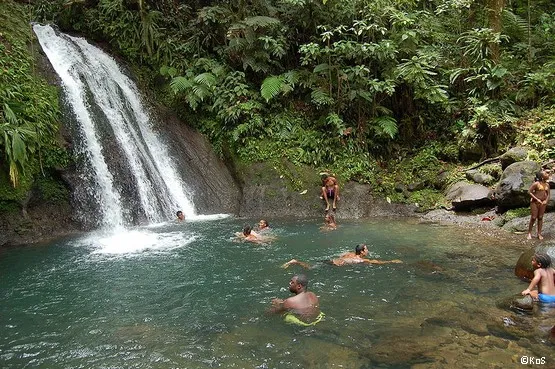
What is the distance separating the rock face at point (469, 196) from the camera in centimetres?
1169

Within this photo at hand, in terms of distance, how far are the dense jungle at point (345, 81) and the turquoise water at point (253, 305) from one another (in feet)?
14.9

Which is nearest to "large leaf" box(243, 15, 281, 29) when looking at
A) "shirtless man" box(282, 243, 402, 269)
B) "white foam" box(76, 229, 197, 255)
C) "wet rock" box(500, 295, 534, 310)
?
"white foam" box(76, 229, 197, 255)

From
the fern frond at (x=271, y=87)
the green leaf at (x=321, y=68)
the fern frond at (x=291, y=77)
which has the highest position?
the green leaf at (x=321, y=68)

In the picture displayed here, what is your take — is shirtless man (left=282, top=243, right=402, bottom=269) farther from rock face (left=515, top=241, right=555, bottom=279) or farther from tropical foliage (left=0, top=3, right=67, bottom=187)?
tropical foliage (left=0, top=3, right=67, bottom=187)

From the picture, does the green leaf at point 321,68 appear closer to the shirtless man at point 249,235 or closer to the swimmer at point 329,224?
the swimmer at point 329,224

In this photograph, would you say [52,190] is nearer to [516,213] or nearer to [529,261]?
[529,261]

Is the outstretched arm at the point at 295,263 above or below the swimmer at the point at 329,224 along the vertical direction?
below

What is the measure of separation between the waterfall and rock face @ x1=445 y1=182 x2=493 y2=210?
7888 millimetres

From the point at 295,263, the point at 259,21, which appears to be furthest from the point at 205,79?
the point at 295,263

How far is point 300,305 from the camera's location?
19.0 feet

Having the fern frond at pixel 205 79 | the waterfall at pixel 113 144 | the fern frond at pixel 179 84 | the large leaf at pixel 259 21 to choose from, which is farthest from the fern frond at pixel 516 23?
the waterfall at pixel 113 144

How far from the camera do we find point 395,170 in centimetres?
1432

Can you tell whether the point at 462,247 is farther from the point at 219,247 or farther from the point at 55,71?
the point at 55,71

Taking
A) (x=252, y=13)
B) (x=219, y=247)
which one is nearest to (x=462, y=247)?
(x=219, y=247)
